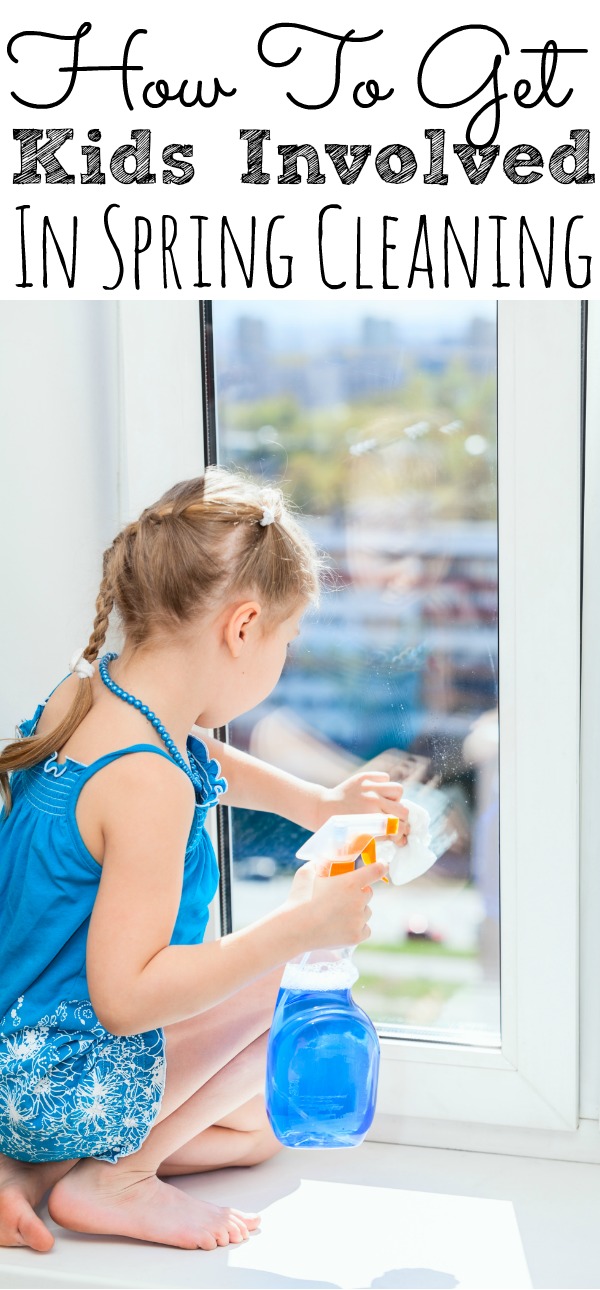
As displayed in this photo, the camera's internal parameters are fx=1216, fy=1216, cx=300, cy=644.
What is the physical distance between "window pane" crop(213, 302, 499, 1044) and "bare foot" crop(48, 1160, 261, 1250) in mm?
304

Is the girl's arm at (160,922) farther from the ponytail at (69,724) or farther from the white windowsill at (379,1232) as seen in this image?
the white windowsill at (379,1232)

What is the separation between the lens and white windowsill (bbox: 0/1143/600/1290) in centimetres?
99

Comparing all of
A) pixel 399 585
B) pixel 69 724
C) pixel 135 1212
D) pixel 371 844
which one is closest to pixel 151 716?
pixel 69 724

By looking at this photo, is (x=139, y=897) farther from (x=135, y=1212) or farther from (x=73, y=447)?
(x=73, y=447)

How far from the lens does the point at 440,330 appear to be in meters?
1.17

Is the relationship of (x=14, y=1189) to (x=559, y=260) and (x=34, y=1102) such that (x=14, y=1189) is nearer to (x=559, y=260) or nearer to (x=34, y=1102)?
(x=34, y=1102)

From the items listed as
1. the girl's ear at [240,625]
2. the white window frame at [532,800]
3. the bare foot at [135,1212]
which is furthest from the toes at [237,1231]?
the girl's ear at [240,625]

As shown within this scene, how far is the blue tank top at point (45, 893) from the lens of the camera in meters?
1.02

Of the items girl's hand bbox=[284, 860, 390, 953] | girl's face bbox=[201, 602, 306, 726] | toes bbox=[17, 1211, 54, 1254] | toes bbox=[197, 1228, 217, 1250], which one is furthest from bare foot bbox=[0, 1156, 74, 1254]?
girl's face bbox=[201, 602, 306, 726]

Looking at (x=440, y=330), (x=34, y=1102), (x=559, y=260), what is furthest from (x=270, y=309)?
(x=34, y=1102)

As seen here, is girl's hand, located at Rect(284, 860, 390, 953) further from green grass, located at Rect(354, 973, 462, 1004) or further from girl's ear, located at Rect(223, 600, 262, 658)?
green grass, located at Rect(354, 973, 462, 1004)

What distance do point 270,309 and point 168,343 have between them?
11 centimetres

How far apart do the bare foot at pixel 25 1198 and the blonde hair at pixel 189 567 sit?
1.11 feet

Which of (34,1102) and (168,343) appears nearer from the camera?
(34,1102)
